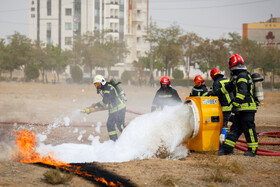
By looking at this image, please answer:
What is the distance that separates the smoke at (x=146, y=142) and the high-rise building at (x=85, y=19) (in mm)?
68250

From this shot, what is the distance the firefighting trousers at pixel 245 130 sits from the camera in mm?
7047

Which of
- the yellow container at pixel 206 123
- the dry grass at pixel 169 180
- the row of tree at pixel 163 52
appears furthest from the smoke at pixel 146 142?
the row of tree at pixel 163 52

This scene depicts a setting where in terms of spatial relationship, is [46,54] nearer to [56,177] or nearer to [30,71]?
[30,71]

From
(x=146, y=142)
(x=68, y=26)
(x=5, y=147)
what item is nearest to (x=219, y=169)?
(x=146, y=142)

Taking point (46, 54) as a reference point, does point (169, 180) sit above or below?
below

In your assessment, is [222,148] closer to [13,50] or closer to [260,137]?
[260,137]

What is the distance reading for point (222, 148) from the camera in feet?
24.8

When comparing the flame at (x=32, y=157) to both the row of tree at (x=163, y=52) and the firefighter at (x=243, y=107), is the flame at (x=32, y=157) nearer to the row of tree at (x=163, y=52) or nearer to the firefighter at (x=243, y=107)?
the firefighter at (x=243, y=107)

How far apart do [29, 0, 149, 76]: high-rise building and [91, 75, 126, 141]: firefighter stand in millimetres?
67205

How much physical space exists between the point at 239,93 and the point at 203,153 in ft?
4.82

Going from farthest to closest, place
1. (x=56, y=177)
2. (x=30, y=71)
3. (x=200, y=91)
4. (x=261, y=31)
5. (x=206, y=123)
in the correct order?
1. (x=261, y=31)
2. (x=30, y=71)
3. (x=200, y=91)
4. (x=206, y=123)
5. (x=56, y=177)

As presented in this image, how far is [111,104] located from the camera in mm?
8297

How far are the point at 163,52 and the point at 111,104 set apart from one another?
36.5 meters

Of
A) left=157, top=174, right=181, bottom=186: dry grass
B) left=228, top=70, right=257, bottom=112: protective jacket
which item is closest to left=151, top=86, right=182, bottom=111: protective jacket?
left=228, top=70, right=257, bottom=112: protective jacket
